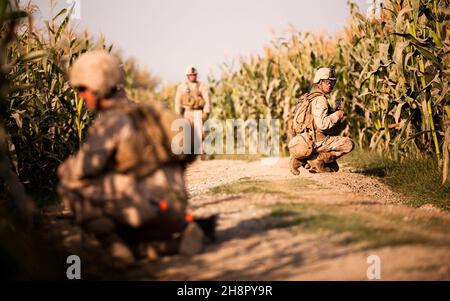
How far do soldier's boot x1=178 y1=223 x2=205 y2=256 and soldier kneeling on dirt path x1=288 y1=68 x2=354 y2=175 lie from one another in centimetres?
434

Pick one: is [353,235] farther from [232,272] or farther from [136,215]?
[136,215]

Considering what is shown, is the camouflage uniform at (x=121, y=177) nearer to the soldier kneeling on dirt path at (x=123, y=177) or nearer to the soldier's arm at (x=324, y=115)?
the soldier kneeling on dirt path at (x=123, y=177)

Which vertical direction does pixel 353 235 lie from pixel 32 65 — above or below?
below

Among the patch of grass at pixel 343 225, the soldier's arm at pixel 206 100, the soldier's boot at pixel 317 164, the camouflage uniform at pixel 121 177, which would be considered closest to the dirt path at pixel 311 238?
the patch of grass at pixel 343 225

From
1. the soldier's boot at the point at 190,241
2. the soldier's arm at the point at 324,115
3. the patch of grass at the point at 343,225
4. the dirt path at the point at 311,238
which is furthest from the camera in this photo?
the soldier's arm at the point at 324,115

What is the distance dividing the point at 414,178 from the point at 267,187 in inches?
89.9

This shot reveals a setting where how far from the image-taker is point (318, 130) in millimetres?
8469

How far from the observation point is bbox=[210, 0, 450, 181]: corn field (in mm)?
7375

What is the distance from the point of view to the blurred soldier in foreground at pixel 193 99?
1232 centimetres

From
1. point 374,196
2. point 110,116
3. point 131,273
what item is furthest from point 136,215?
point 374,196

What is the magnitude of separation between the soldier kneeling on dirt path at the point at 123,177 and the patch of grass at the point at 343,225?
1.03 m

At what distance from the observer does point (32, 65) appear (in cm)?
780

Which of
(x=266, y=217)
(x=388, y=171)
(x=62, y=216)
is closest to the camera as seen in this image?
(x=266, y=217)

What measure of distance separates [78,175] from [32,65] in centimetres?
431
